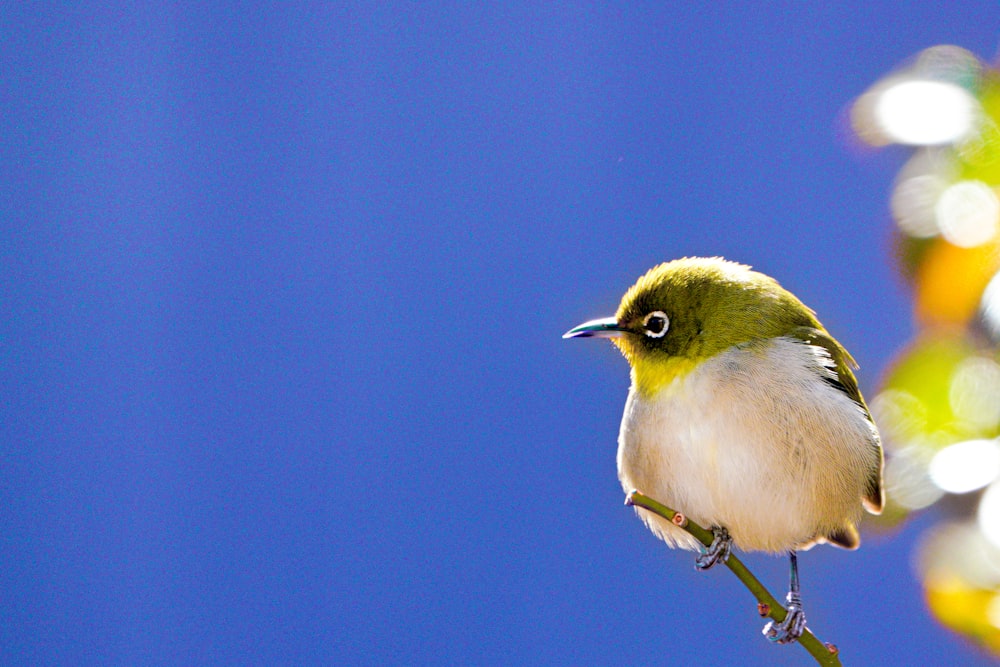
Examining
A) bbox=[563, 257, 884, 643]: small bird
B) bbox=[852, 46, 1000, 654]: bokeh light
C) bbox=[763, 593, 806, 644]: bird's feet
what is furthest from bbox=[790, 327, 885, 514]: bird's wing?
bbox=[852, 46, 1000, 654]: bokeh light

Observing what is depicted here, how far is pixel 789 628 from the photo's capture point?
107 cm

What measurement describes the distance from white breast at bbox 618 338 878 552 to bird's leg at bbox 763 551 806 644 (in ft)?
0.32

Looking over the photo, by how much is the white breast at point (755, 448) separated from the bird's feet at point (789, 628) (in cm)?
10

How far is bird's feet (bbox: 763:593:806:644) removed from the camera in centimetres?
104

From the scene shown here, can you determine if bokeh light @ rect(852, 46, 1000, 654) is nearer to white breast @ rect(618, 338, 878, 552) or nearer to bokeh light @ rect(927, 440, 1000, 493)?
bokeh light @ rect(927, 440, 1000, 493)

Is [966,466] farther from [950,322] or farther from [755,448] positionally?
[755,448]

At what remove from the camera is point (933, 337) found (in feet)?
2.54

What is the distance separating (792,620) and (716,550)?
5.3 inches

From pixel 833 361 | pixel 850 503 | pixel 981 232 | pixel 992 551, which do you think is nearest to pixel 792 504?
pixel 850 503

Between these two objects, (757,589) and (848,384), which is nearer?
(757,589)

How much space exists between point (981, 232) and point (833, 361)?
1.68ft

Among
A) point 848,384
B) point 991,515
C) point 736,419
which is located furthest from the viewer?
point 848,384

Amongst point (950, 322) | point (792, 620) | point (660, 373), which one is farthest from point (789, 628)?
point (950, 322)

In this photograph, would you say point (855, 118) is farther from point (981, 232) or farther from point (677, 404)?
point (677, 404)
